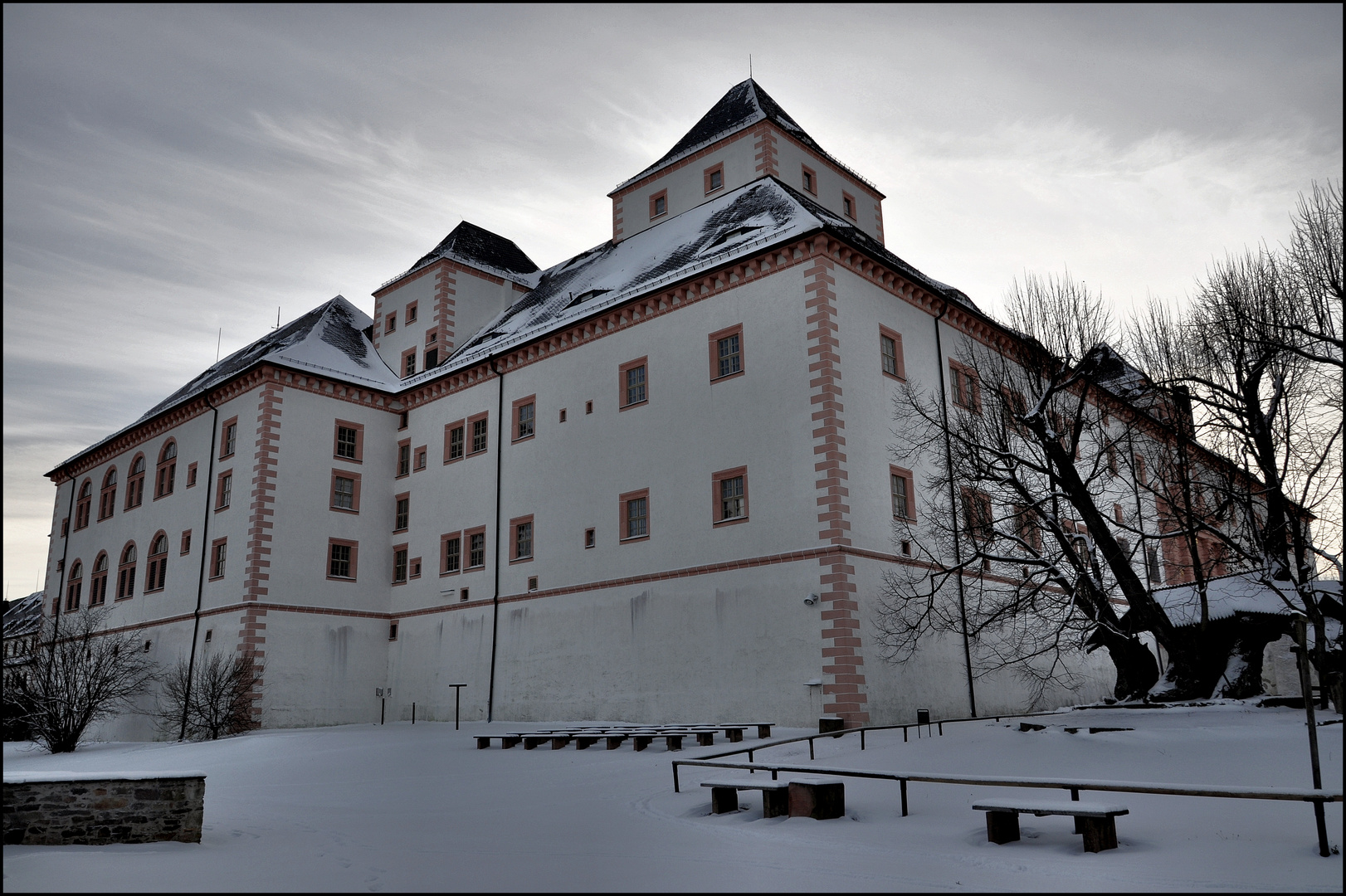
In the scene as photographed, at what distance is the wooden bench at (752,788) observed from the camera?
41.6 ft

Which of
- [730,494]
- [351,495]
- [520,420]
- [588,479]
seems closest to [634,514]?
[588,479]

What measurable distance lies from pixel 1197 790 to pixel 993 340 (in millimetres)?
22882

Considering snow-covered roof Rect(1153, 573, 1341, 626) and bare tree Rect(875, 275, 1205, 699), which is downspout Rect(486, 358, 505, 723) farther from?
snow-covered roof Rect(1153, 573, 1341, 626)

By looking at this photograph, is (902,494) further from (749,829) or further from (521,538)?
(749,829)

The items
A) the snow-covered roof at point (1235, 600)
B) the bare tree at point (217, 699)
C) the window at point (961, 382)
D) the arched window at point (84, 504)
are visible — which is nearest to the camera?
the snow-covered roof at point (1235, 600)

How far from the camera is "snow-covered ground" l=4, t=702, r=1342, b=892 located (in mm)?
8977

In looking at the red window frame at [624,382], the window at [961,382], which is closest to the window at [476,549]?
the red window frame at [624,382]

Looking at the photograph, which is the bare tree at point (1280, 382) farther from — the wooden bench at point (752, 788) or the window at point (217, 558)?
the window at point (217, 558)

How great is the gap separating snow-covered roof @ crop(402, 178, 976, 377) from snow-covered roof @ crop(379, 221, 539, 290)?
2.36m

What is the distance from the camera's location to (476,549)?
3347 cm

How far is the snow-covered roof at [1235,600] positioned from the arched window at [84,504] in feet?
142

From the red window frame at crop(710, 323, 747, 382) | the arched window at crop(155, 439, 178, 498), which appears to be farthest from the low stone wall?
the arched window at crop(155, 439, 178, 498)

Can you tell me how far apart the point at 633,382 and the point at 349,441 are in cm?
1297

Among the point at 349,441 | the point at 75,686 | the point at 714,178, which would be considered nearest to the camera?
the point at 75,686
